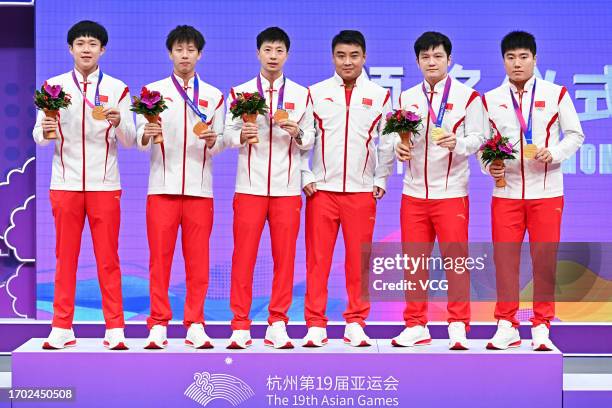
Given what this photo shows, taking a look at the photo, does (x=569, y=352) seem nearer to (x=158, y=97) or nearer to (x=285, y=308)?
(x=285, y=308)

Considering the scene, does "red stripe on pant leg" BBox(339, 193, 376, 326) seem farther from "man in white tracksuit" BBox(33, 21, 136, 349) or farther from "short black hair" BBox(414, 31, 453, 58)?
"man in white tracksuit" BBox(33, 21, 136, 349)

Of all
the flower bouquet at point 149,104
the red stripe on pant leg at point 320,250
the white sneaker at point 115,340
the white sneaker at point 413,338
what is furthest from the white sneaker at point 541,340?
the flower bouquet at point 149,104

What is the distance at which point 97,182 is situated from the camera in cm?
523

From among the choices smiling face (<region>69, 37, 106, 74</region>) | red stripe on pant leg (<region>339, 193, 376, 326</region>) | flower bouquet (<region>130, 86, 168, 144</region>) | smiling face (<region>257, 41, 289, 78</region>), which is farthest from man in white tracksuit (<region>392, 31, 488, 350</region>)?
smiling face (<region>69, 37, 106, 74</region>)

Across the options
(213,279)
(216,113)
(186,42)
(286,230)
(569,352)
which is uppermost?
(186,42)

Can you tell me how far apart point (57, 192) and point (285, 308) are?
146cm

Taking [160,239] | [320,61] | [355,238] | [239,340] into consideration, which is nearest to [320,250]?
[355,238]

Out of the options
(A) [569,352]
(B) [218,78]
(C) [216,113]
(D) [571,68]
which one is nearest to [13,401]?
(C) [216,113]

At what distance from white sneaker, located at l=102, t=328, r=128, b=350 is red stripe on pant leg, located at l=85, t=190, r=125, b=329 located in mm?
31

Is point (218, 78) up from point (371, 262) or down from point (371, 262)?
up

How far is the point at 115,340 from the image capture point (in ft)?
17.2

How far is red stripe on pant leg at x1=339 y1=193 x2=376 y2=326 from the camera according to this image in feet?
17.6

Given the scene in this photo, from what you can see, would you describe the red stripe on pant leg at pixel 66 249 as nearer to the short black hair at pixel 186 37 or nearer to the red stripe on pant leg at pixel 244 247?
the red stripe on pant leg at pixel 244 247

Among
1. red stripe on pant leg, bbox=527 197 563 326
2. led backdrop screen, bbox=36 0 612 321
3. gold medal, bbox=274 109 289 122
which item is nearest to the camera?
gold medal, bbox=274 109 289 122
